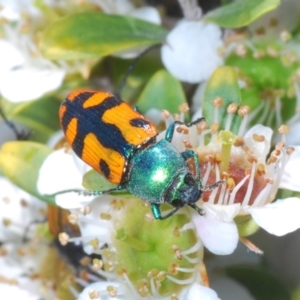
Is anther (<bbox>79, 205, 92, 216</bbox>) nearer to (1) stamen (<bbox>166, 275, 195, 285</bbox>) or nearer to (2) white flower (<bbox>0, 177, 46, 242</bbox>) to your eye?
(1) stamen (<bbox>166, 275, 195, 285</bbox>)

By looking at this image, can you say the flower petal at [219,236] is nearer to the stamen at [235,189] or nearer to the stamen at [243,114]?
the stamen at [235,189]

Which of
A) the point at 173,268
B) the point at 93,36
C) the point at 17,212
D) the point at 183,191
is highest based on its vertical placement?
the point at 93,36

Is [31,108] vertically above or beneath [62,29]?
beneath

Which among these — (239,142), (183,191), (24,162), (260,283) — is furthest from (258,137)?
(24,162)

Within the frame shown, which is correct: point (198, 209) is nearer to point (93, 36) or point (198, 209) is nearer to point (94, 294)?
point (94, 294)

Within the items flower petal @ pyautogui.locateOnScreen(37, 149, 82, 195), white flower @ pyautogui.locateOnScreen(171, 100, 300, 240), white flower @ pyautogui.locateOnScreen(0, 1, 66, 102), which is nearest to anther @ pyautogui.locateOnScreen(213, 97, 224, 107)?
white flower @ pyautogui.locateOnScreen(171, 100, 300, 240)

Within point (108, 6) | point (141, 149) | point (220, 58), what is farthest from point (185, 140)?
point (108, 6)

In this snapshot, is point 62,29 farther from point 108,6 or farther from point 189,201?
point 189,201
